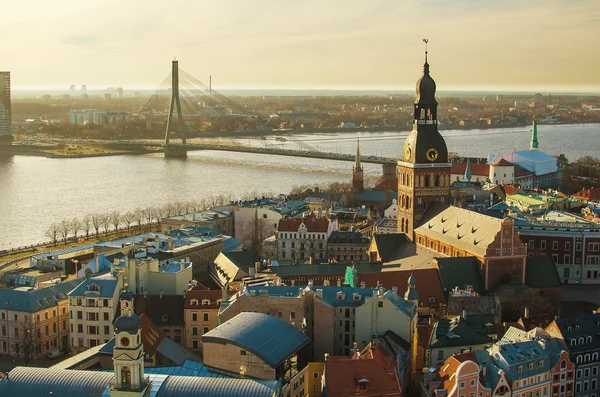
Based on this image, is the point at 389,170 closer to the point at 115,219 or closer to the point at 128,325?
the point at 115,219

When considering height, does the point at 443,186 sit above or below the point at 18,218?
above

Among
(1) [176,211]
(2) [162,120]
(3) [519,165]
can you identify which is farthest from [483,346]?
(2) [162,120]

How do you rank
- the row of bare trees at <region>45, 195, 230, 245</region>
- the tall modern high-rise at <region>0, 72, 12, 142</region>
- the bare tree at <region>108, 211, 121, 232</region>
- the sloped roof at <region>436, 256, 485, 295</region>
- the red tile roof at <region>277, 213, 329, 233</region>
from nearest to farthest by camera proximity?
the sloped roof at <region>436, 256, 485, 295</region>, the red tile roof at <region>277, 213, 329, 233</region>, the row of bare trees at <region>45, 195, 230, 245</region>, the bare tree at <region>108, 211, 121, 232</region>, the tall modern high-rise at <region>0, 72, 12, 142</region>

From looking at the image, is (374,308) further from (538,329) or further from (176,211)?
(176,211)

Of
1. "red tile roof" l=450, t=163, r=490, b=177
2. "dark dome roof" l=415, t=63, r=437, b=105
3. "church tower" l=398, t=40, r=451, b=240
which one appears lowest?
"red tile roof" l=450, t=163, r=490, b=177

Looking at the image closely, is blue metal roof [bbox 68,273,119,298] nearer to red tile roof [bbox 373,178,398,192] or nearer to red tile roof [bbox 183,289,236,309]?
red tile roof [bbox 183,289,236,309]

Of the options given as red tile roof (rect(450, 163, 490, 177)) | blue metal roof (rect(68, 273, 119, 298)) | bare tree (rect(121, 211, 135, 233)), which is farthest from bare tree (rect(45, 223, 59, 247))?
red tile roof (rect(450, 163, 490, 177))
